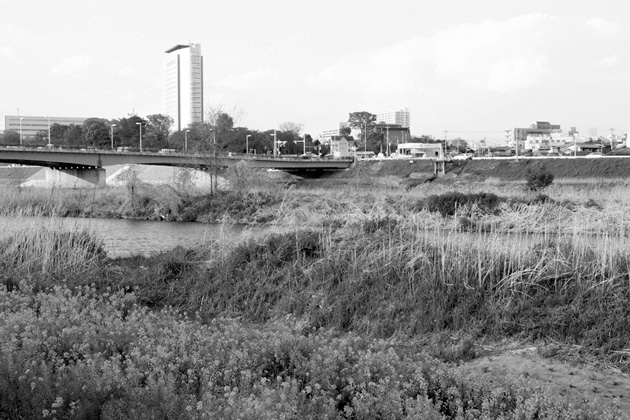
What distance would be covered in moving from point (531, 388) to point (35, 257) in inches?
422

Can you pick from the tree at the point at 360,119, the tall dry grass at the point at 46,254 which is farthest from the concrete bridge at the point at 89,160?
the tree at the point at 360,119

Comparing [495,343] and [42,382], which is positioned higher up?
[42,382]

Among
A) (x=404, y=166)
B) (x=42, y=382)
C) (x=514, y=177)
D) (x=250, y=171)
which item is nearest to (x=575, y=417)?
(x=42, y=382)

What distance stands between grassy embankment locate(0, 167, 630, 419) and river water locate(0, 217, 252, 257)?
90cm

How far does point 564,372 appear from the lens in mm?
8930

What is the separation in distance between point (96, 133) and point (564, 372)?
372ft

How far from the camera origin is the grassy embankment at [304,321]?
6.05 m

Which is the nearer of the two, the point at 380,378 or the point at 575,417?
the point at 575,417

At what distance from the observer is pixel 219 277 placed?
13.3m

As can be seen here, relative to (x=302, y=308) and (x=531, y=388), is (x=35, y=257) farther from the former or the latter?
(x=531, y=388)

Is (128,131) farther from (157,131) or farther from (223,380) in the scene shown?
(223,380)

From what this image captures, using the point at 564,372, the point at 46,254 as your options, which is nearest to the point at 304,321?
the point at 564,372

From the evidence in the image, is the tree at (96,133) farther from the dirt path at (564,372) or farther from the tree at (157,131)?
the dirt path at (564,372)

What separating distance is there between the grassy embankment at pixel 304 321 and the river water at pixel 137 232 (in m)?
0.90
